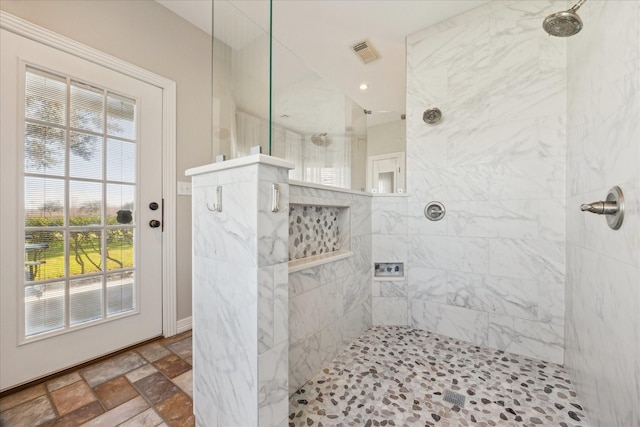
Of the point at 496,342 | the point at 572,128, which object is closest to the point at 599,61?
the point at 572,128

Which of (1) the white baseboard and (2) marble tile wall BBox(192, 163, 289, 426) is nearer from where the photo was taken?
(2) marble tile wall BBox(192, 163, 289, 426)

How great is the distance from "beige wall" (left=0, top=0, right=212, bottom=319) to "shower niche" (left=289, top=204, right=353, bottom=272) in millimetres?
1075

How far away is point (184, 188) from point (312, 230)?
3.80 ft

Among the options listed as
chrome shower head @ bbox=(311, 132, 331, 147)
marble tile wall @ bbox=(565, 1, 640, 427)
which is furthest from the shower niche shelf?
chrome shower head @ bbox=(311, 132, 331, 147)

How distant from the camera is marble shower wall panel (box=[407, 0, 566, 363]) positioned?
5.37 feet

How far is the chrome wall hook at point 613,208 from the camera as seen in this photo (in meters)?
0.84

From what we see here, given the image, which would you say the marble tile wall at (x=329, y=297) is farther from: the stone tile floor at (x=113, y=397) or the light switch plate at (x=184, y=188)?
the light switch plate at (x=184, y=188)

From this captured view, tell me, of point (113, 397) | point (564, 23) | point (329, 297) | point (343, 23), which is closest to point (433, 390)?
point (329, 297)

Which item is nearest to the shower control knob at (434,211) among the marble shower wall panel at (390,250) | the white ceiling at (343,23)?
the marble shower wall panel at (390,250)

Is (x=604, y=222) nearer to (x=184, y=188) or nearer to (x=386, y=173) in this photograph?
(x=386, y=173)

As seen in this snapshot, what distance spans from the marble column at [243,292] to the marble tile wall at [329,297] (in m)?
0.39

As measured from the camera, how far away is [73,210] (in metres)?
1.55

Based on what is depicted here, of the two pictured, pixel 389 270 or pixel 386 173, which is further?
pixel 386 173

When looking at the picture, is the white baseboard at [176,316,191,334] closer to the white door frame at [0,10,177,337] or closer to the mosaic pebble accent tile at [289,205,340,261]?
the white door frame at [0,10,177,337]
